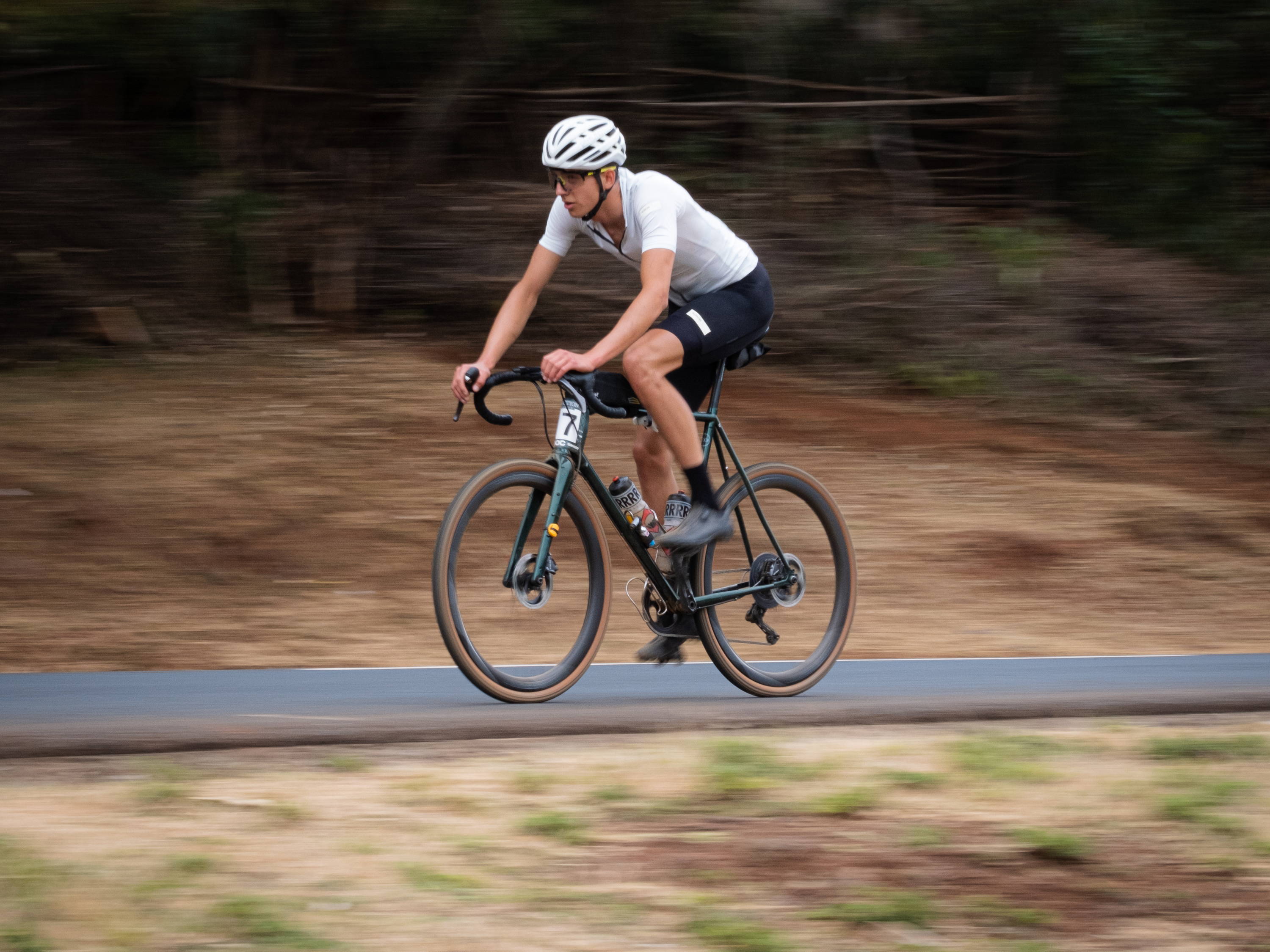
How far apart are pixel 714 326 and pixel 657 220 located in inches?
19.4

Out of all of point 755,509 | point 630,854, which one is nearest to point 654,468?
point 755,509

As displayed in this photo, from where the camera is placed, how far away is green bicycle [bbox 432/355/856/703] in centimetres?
552

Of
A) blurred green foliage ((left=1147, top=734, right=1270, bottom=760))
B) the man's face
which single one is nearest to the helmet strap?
the man's face

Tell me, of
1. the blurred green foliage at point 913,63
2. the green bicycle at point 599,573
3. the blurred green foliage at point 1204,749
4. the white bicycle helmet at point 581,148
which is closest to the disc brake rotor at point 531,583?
the green bicycle at point 599,573

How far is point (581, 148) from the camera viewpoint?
5.54 m

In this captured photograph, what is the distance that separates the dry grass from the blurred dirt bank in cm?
328

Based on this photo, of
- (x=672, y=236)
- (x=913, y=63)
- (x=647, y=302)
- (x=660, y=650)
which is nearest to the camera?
(x=647, y=302)

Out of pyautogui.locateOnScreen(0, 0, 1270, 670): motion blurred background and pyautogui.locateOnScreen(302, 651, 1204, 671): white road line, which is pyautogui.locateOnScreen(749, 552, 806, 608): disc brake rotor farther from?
pyautogui.locateOnScreen(0, 0, 1270, 670): motion blurred background

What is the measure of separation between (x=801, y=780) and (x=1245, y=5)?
13479mm

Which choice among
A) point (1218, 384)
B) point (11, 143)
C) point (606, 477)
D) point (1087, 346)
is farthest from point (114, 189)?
point (1218, 384)

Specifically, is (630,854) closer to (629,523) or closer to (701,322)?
(629,523)

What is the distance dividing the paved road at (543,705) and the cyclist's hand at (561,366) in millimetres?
1130

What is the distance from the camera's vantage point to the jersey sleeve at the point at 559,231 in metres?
5.80

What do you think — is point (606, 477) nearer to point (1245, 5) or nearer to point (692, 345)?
point (692, 345)
